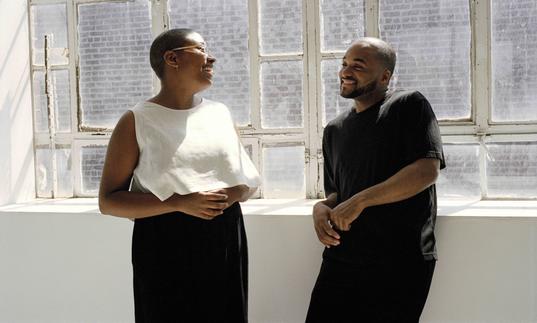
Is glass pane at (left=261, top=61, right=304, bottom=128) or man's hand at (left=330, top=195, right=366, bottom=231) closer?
man's hand at (left=330, top=195, right=366, bottom=231)

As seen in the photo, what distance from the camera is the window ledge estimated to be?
2453mm

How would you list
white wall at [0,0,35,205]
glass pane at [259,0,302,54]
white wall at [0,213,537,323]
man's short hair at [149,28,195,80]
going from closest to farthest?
man's short hair at [149,28,195,80] < white wall at [0,213,537,323] < glass pane at [259,0,302,54] < white wall at [0,0,35,205]

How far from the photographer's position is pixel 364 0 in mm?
2863

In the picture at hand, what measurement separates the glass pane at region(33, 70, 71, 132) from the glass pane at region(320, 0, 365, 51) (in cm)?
140

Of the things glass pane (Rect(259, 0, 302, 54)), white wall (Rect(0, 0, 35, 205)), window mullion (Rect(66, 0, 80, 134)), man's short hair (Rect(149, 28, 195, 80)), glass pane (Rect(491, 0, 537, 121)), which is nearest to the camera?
man's short hair (Rect(149, 28, 195, 80))

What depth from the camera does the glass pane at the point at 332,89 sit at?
9.59 feet

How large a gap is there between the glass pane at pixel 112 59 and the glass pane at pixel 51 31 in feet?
0.34

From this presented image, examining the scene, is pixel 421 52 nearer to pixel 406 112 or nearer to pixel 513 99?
pixel 513 99

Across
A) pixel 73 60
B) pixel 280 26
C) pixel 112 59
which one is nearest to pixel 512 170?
pixel 280 26

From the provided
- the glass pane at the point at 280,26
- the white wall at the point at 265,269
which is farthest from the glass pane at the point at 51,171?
the glass pane at the point at 280,26

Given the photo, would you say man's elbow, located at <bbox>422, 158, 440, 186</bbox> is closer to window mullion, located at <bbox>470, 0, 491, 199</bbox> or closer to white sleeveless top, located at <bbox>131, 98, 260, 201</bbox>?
white sleeveless top, located at <bbox>131, 98, 260, 201</bbox>

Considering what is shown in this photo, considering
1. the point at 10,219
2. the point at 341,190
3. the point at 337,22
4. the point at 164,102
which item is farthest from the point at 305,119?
the point at 10,219

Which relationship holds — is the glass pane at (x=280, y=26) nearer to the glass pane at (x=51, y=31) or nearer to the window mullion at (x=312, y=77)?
the window mullion at (x=312, y=77)

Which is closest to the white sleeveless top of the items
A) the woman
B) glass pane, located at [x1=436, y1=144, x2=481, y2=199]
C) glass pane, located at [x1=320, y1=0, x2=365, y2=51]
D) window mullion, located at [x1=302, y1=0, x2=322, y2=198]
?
the woman
